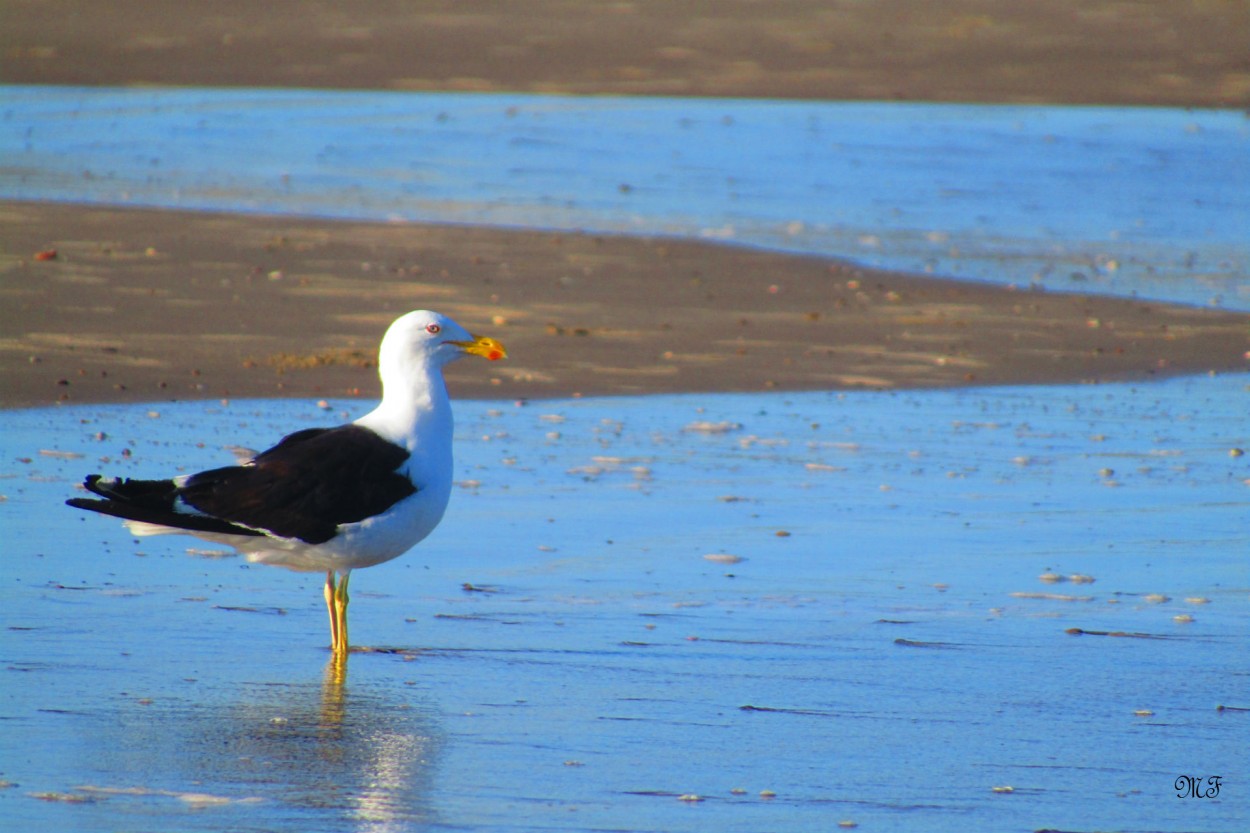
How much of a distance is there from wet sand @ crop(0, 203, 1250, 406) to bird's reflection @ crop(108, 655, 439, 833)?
4.56 metres

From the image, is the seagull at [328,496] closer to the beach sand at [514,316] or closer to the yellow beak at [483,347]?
the yellow beak at [483,347]

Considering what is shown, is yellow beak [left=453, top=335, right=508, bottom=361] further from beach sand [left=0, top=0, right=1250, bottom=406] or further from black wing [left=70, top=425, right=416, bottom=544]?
beach sand [left=0, top=0, right=1250, bottom=406]

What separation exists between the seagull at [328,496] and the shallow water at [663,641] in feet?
1.14

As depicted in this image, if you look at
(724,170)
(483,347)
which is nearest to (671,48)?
(724,170)

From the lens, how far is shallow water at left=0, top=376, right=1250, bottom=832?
16.7ft

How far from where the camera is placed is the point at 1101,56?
3081cm

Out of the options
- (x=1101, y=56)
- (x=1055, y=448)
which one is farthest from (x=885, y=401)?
(x=1101, y=56)

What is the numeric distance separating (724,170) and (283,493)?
1444 centimetres

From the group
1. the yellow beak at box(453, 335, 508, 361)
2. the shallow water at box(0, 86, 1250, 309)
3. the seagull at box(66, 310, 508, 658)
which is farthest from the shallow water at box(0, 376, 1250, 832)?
the shallow water at box(0, 86, 1250, 309)

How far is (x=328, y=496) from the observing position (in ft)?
20.6

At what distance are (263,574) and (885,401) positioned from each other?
444cm

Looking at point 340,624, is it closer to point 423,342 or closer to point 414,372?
point 414,372

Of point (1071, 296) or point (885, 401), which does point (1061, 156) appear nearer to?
point (1071, 296)

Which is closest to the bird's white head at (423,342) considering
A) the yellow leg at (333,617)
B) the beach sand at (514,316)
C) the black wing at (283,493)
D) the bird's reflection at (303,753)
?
the black wing at (283,493)
